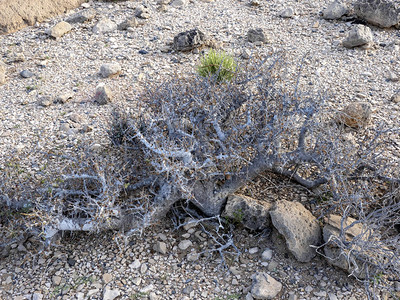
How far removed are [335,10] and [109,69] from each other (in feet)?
13.1

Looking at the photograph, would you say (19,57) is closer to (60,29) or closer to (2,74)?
(2,74)

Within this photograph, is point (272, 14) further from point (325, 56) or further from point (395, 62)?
point (395, 62)

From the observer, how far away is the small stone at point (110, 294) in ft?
11.2

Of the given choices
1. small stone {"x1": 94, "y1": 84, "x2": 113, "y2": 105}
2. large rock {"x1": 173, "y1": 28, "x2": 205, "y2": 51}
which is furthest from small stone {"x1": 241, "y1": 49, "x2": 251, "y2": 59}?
small stone {"x1": 94, "y1": 84, "x2": 113, "y2": 105}

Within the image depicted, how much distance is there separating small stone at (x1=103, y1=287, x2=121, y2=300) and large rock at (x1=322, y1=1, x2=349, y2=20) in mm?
5807

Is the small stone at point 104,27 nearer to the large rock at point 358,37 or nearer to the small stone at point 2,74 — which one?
the small stone at point 2,74

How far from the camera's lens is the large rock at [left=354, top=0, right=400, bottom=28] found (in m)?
6.54

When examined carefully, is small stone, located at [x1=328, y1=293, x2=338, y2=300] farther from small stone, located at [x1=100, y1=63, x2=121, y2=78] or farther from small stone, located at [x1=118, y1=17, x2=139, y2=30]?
small stone, located at [x1=118, y1=17, x2=139, y2=30]

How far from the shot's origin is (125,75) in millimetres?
5957

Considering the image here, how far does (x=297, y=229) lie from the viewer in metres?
3.55

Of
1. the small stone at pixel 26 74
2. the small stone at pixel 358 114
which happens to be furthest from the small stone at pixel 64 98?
the small stone at pixel 358 114

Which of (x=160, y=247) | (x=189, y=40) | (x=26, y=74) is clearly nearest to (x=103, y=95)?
(x=26, y=74)

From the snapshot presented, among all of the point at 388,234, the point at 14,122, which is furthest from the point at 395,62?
the point at 14,122

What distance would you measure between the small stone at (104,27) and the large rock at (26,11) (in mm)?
1092
